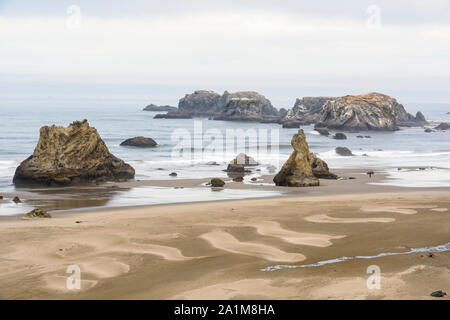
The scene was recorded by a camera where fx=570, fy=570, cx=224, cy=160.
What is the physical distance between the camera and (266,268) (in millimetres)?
12188

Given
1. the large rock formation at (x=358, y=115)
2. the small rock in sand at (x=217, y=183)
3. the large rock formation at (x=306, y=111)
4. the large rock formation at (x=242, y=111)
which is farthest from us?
the large rock formation at (x=242, y=111)

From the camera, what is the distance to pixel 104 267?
40.9 feet

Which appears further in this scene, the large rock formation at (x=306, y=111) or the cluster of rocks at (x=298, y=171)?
the large rock formation at (x=306, y=111)

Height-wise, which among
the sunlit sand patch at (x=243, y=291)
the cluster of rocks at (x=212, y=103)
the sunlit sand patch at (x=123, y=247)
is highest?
the cluster of rocks at (x=212, y=103)

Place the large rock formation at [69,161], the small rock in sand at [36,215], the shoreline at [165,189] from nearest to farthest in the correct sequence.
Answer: the small rock in sand at [36,215], the shoreline at [165,189], the large rock formation at [69,161]

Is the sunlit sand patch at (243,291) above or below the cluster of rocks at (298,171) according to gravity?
below

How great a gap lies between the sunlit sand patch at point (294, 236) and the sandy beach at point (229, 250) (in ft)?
0.09

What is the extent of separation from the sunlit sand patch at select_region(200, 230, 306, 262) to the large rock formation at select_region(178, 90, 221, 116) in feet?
491

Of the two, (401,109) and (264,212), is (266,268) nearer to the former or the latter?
(264,212)

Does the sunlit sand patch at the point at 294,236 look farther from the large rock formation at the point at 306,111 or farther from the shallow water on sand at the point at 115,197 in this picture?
the large rock formation at the point at 306,111

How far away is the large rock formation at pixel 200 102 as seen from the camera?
547 ft

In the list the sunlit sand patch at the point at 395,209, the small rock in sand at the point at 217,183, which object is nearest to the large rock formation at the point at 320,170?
the small rock in sand at the point at 217,183

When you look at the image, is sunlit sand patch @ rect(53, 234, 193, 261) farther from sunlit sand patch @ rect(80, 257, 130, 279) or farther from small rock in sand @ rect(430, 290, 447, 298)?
small rock in sand @ rect(430, 290, 447, 298)

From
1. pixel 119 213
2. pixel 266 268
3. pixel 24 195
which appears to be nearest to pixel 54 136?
pixel 24 195
